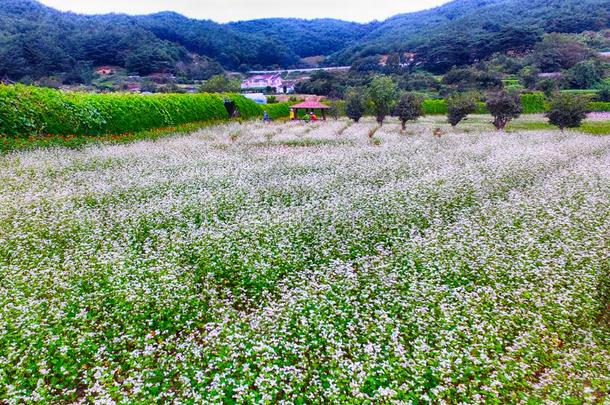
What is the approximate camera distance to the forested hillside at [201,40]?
84.2 m

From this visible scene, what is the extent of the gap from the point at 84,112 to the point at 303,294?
20.5m

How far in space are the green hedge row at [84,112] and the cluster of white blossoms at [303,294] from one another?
27.3ft

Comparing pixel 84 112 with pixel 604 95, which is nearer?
pixel 84 112

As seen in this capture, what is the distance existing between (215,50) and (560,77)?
106m

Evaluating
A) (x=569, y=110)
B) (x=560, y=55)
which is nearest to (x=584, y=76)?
(x=560, y=55)

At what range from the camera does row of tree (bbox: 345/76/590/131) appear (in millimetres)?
26594

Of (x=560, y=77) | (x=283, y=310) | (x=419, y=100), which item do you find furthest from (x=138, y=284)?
(x=560, y=77)

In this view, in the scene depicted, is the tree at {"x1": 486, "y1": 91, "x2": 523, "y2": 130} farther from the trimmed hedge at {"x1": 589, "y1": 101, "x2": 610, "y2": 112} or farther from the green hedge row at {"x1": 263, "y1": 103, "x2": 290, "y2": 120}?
the green hedge row at {"x1": 263, "y1": 103, "x2": 290, "y2": 120}

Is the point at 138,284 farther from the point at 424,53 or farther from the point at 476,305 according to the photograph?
the point at 424,53

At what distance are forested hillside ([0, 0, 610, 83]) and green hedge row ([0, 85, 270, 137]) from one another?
6647 centimetres

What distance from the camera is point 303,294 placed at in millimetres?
5371

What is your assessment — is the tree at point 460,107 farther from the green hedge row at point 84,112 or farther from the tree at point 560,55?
the tree at point 560,55

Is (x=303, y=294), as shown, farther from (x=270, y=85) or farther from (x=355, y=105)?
(x=270, y=85)

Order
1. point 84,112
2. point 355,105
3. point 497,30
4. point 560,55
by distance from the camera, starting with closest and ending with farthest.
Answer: point 84,112
point 355,105
point 560,55
point 497,30
